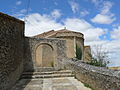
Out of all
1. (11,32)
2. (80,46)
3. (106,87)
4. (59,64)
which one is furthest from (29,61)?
(80,46)

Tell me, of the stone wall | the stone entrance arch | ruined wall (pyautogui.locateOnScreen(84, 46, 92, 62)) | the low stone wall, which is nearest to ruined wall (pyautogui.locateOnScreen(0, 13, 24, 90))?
the low stone wall

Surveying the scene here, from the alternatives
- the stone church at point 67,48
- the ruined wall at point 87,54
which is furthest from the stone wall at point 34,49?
the ruined wall at point 87,54

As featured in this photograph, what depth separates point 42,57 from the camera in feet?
69.7

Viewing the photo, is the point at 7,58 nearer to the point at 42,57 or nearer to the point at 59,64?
the point at 59,64

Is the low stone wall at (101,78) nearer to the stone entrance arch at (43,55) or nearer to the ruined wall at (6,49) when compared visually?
the ruined wall at (6,49)

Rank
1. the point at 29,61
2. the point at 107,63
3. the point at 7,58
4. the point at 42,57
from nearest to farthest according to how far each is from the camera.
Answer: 1. the point at 7,58
2. the point at 29,61
3. the point at 107,63
4. the point at 42,57

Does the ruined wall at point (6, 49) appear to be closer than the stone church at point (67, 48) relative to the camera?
Yes

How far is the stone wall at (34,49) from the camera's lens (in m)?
12.4

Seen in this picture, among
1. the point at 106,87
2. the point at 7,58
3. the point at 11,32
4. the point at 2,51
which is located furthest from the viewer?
the point at 11,32

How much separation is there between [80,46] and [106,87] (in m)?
17.3

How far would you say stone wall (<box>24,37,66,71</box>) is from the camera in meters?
12.4

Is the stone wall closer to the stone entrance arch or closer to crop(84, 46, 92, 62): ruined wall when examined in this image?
the stone entrance arch

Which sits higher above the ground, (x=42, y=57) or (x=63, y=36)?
(x=63, y=36)

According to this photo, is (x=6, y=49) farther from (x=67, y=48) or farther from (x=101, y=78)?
(x=67, y=48)
